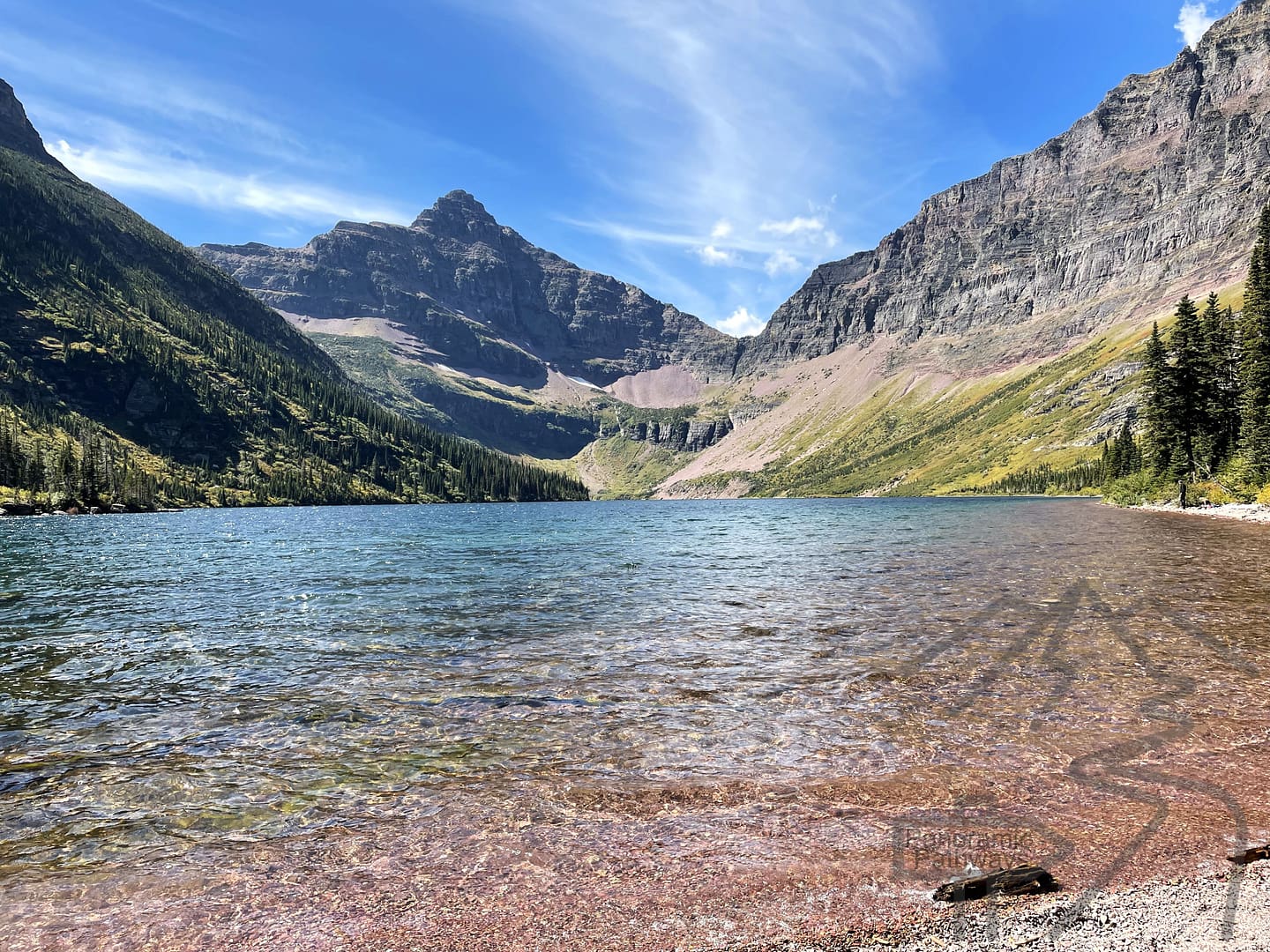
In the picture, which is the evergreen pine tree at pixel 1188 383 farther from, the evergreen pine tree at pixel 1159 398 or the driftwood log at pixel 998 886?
the driftwood log at pixel 998 886

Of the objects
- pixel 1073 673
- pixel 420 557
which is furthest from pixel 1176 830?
pixel 420 557

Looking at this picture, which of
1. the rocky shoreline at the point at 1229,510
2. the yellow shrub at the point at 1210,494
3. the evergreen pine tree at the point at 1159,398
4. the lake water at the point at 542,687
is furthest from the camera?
the evergreen pine tree at the point at 1159,398

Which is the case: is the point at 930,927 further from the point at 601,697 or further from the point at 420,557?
the point at 420,557

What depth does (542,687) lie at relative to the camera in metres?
18.5

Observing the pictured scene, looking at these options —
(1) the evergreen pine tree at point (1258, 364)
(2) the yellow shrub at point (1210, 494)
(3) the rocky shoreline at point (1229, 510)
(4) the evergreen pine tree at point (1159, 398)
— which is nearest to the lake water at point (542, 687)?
(3) the rocky shoreline at point (1229, 510)

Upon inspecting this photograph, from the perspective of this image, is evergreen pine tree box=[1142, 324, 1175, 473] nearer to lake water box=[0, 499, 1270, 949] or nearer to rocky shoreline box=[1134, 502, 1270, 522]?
rocky shoreline box=[1134, 502, 1270, 522]

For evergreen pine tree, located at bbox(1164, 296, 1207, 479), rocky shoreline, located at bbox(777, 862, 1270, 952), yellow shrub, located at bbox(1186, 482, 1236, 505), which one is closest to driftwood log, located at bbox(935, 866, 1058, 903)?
rocky shoreline, located at bbox(777, 862, 1270, 952)

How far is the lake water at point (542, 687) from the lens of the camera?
39.6ft

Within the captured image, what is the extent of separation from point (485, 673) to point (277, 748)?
262 inches

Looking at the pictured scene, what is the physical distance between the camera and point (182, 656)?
72.7ft

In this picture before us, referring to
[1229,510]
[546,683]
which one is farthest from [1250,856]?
[1229,510]

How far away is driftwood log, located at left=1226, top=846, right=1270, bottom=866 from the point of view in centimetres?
872

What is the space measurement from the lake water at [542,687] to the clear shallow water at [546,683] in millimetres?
101

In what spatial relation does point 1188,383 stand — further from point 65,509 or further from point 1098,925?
point 65,509
